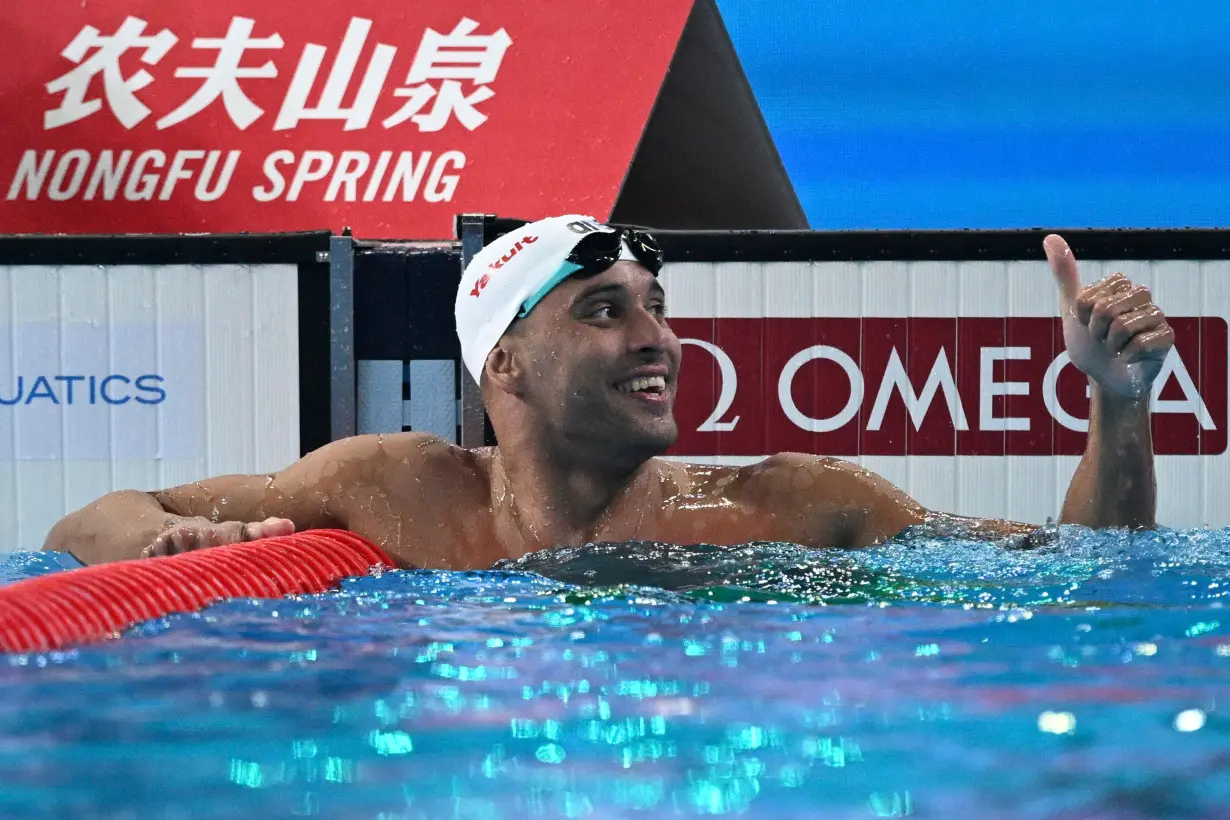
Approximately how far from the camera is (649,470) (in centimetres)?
338

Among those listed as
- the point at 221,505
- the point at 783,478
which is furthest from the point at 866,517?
the point at 221,505

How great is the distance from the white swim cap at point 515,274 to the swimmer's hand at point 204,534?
716 mm

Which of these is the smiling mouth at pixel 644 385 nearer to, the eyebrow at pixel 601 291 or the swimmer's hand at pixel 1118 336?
the eyebrow at pixel 601 291

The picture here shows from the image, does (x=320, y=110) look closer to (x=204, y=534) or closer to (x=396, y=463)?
(x=396, y=463)

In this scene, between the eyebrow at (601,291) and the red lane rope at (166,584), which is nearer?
the red lane rope at (166,584)

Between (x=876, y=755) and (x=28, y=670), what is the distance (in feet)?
4.43

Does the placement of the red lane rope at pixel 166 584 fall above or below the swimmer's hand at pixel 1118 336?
below

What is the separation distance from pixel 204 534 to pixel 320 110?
6229mm

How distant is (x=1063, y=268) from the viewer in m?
2.88

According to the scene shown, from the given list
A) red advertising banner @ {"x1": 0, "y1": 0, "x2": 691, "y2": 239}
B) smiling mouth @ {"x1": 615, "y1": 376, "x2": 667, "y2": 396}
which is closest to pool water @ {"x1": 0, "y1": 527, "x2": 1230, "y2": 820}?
smiling mouth @ {"x1": 615, "y1": 376, "x2": 667, "y2": 396}

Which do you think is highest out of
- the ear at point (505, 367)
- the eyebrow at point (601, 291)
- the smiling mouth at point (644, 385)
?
the eyebrow at point (601, 291)

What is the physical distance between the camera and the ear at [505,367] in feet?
10.9

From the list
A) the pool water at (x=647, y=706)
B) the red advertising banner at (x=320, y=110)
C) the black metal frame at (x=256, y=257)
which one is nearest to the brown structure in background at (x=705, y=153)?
the red advertising banner at (x=320, y=110)

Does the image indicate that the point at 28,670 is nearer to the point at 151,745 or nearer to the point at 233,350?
the point at 151,745
